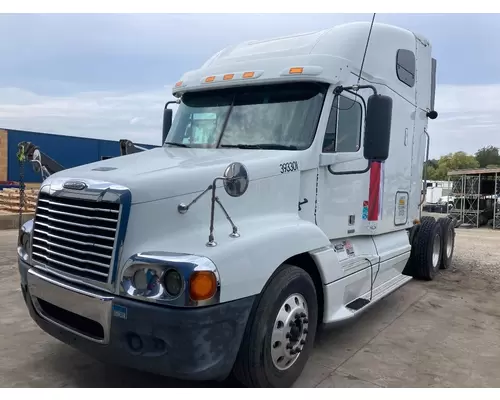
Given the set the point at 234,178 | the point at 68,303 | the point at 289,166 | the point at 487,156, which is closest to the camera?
the point at 234,178

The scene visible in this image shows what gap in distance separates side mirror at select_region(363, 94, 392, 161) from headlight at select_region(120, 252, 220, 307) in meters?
2.12

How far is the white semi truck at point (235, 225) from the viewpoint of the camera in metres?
3.15

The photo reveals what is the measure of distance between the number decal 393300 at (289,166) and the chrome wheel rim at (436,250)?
4776mm

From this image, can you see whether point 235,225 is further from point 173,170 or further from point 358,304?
point 358,304

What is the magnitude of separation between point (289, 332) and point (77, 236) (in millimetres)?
1789

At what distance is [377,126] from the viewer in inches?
172

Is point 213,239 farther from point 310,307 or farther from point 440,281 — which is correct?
point 440,281

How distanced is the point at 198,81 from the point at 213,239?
2537 mm

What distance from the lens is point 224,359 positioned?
322 centimetres

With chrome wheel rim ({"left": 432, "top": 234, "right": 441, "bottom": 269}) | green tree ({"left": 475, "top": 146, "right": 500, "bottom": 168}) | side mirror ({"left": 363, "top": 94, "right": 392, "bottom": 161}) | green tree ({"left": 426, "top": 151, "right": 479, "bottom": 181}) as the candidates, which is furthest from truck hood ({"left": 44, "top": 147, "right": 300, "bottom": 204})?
green tree ({"left": 475, "top": 146, "right": 500, "bottom": 168})

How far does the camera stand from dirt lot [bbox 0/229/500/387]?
3986 millimetres

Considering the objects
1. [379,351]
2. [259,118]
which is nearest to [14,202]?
[259,118]

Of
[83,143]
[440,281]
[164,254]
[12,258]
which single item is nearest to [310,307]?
[164,254]

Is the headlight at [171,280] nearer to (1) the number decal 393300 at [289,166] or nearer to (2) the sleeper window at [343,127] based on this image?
(1) the number decal 393300 at [289,166]
